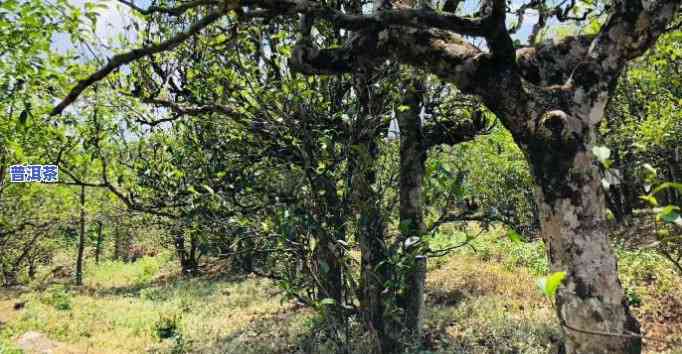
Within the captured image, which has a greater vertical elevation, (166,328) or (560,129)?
(560,129)

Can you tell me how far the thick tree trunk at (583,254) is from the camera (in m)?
2.69

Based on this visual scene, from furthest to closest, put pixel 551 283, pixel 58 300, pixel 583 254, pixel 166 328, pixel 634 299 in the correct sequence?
1. pixel 58 300
2. pixel 166 328
3. pixel 634 299
4. pixel 583 254
5. pixel 551 283

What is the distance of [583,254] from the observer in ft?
9.00

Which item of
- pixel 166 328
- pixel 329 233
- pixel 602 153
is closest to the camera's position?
pixel 602 153

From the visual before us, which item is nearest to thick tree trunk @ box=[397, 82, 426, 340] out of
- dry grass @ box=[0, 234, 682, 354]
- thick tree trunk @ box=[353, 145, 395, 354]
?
dry grass @ box=[0, 234, 682, 354]

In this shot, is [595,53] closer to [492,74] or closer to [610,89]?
[610,89]

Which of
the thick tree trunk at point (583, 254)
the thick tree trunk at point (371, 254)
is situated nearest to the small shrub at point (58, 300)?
the thick tree trunk at point (371, 254)

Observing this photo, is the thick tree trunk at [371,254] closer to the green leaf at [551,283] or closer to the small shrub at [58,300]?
the green leaf at [551,283]

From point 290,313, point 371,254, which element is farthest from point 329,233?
point 290,313

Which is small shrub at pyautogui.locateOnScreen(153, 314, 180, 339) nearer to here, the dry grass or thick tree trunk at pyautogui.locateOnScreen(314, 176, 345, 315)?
the dry grass

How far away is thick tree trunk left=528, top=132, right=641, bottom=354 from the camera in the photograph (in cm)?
269

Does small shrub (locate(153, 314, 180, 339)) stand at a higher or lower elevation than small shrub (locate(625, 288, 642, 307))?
lower

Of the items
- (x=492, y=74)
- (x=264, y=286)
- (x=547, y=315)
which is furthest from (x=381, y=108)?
(x=264, y=286)

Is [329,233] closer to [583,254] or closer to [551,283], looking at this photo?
[583,254]
